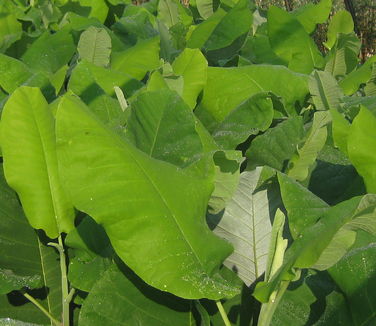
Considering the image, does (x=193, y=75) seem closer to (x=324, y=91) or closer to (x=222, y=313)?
(x=324, y=91)

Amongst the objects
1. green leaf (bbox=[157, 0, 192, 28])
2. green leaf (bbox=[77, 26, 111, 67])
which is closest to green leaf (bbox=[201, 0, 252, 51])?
green leaf (bbox=[77, 26, 111, 67])

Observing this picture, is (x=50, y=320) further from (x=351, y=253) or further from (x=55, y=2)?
(x=55, y=2)

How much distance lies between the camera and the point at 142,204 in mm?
1016

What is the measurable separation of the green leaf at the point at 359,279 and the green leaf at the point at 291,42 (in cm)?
104

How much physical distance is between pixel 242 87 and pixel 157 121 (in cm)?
44

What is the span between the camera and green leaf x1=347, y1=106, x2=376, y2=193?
3.84ft

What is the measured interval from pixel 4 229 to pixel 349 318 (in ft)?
2.42

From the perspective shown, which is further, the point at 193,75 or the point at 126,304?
the point at 193,75

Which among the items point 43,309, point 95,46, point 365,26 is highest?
point 95,46

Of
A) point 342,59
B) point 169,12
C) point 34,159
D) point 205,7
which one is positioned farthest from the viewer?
point 205,7

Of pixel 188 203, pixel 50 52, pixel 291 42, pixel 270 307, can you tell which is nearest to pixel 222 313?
pixel 270 307

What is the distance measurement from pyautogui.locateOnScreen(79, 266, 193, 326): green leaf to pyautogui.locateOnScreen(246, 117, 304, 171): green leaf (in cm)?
35

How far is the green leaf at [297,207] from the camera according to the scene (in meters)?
1.07

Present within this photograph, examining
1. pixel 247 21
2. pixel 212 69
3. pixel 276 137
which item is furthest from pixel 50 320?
pixel 247 21
